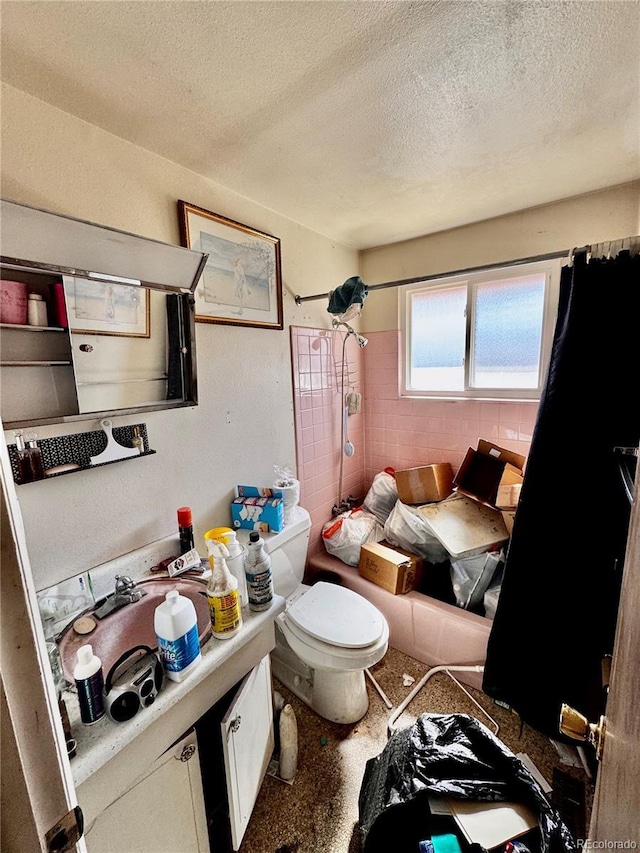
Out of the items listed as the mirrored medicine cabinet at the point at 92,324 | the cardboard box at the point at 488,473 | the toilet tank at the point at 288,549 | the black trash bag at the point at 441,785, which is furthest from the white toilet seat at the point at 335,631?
the mirrored medicine cabinet at the point at 92,324

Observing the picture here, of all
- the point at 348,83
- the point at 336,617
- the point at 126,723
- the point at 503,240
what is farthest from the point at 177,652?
the point at 503,240

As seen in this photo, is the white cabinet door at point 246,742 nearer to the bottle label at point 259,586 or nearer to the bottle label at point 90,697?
the bottle label at point 259,586

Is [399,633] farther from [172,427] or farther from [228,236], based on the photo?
[228,236]

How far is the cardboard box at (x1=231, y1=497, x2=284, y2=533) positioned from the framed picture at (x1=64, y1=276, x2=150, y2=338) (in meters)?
0.76

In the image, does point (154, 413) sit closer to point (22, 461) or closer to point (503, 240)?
point (22, 461)

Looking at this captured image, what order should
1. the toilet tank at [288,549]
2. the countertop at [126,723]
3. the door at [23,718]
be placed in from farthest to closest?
the toilet tank at [288,549]
the countertop at [126,723]
the door at [23,718]

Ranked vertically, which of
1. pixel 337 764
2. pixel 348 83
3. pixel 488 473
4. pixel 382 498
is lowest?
pixel 337 764

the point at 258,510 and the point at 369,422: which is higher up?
the point at 369,422

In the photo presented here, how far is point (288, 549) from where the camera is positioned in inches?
58.1

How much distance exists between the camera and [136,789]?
0.72 m

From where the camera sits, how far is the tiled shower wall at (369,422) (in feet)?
6.16

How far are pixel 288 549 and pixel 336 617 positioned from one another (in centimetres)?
33

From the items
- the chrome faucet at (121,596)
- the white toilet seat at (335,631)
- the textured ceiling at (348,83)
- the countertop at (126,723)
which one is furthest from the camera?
the white toilet seat at (335,631)

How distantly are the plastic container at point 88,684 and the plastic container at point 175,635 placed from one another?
0.12 metres
